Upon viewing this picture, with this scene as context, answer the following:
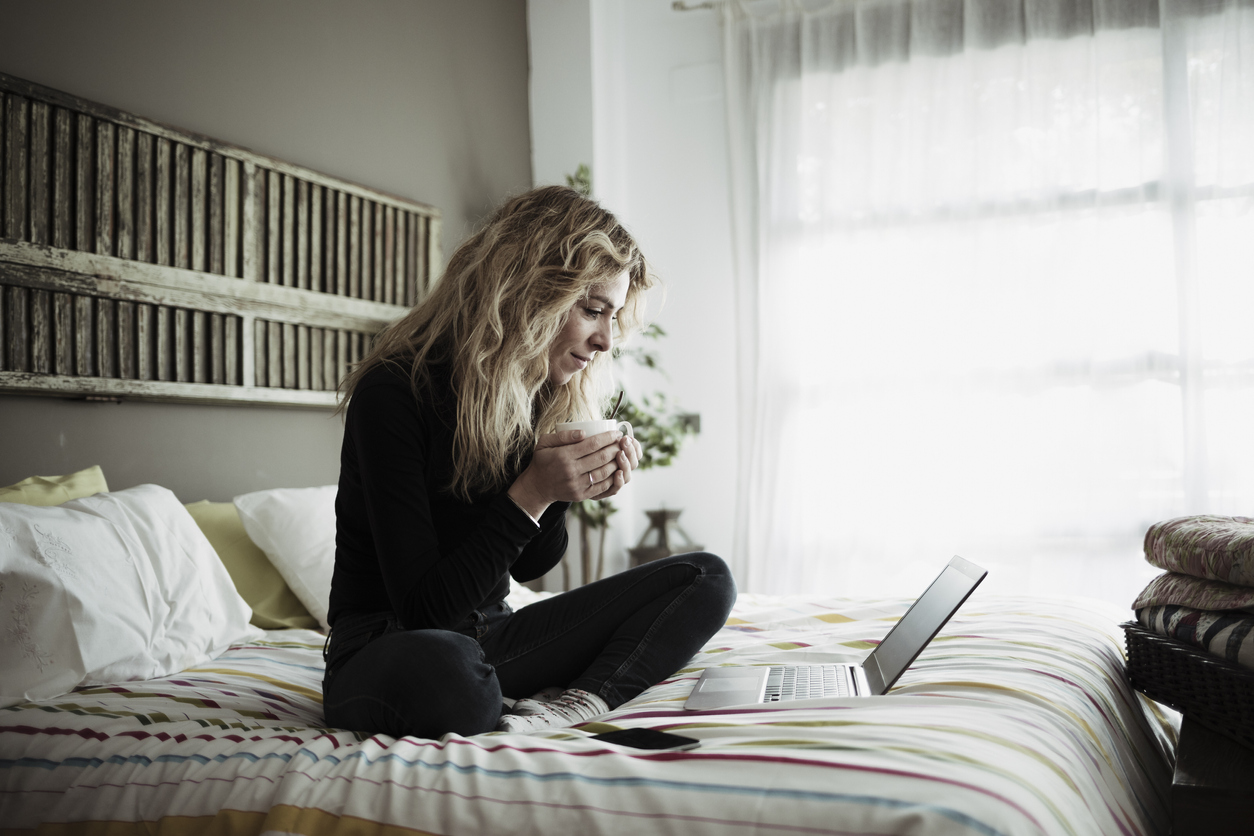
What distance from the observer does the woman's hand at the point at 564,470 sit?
1182 millimetres

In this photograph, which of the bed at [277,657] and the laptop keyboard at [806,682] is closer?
the bed at [277,657]

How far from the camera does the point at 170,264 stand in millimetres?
2055

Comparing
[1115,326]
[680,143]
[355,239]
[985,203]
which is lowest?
[1115,326]

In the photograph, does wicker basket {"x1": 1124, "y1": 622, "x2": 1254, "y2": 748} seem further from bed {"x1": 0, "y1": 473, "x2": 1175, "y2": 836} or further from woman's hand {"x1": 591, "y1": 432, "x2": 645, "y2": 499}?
woman's hand {"x1": 591, "y1": 432, "x2": 645, "y2": 499}

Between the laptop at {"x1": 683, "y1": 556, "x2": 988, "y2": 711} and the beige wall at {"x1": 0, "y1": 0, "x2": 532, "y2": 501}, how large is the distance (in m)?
1.47

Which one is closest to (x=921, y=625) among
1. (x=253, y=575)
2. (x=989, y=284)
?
(x=253, y=575)

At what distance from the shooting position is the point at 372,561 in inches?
50.3

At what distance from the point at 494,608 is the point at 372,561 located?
0.71ft

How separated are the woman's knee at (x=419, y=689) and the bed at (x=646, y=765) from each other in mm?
30

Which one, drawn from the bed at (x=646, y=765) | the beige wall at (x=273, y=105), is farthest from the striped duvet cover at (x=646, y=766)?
the beige wall at (x=273, y=105)

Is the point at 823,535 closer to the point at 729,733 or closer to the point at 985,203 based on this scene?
the point at 985,203

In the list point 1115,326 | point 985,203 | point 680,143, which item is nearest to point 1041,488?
point 1115,326

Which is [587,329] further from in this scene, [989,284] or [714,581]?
[989,284]

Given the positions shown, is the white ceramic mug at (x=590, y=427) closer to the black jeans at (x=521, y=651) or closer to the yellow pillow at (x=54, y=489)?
the black jeans at (x=521, y=651)
